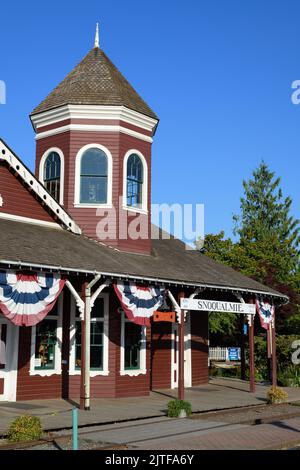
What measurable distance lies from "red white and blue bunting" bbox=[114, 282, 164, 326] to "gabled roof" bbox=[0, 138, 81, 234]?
371 centimetres

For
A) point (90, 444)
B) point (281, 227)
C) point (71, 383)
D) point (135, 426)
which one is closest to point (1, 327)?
point (71, 383)

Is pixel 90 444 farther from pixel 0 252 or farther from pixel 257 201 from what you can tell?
pixel 257 201

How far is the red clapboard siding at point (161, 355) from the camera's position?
2077cm

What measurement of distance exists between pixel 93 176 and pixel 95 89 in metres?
3.15

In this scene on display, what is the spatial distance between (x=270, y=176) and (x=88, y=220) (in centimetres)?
4552

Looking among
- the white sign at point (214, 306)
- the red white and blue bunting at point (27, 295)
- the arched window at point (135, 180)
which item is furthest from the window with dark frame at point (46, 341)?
the arched window at point (135, 180)

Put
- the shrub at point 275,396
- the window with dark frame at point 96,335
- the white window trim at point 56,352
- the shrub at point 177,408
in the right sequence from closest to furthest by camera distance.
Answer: the shrub at point 177,408 < the white window trim at point 56,352 < the shrub at point 275,396 < the window with dark frame at point 96,335

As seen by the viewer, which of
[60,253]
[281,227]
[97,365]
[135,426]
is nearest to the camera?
[135,426]

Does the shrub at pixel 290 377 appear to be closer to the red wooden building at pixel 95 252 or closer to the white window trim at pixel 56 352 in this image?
the red wooden building at pixel 95 252

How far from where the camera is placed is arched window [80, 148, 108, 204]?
2011 cm

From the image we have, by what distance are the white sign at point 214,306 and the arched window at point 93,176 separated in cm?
473

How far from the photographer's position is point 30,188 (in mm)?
18234

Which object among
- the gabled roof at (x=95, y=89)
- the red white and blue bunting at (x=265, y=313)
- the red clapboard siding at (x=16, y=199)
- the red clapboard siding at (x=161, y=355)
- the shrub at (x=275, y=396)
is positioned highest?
the gabled roof at (x=95, y=89)

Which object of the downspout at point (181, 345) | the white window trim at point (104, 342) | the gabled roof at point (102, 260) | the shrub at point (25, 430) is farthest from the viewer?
the white window trim at point (104, 342)
